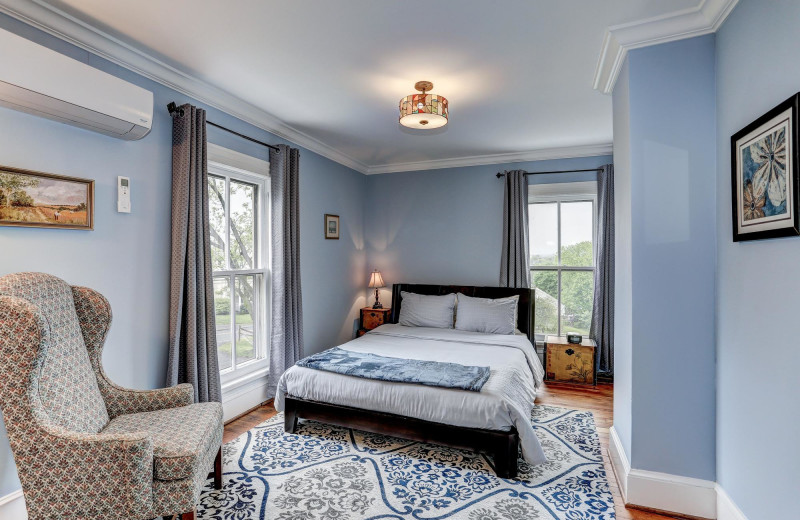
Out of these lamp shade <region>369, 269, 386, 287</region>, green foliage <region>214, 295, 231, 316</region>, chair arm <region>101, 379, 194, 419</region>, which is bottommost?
chair arm <region>101, 379, 194, 419</region>

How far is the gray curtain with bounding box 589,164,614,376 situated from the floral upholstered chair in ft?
13.3

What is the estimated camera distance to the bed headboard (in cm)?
456

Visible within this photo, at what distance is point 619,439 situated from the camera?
2572mm

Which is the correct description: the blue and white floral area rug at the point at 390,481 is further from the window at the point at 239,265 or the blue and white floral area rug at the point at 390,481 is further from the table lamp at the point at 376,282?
the table lamp at the point at 376,282

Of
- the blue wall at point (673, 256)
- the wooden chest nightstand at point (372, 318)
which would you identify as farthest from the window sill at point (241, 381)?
the blue wall at point (673, 256)

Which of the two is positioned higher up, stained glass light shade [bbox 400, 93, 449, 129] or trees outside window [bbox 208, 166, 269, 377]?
stained glass light shade [bbox 400, 93, 449, 129]

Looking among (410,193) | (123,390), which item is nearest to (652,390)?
(123,390)

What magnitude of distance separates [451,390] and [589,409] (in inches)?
69.8

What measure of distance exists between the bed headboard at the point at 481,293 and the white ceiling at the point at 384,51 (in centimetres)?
186

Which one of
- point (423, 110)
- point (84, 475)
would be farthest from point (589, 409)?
point (84, 475)

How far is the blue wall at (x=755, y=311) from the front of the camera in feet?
4.94

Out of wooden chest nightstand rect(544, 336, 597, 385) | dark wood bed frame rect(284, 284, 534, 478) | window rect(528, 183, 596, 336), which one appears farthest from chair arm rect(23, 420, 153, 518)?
window rect(528, 183, 596, 336)

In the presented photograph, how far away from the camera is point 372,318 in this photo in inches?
206

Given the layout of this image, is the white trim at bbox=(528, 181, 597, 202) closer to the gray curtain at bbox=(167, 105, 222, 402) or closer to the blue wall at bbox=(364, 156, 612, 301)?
the blue wall at bbox=(364, 156, 612, 301)
